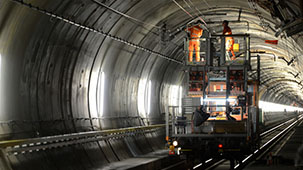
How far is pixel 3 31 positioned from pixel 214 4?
44.1 ft

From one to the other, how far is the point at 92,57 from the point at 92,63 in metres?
0.26

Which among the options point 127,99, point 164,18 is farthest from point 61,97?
point 164,18

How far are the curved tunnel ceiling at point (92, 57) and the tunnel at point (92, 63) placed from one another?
0.10ft

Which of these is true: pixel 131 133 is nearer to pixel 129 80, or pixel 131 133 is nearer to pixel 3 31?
pixel 129 80

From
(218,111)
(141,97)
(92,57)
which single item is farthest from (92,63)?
(141,97)

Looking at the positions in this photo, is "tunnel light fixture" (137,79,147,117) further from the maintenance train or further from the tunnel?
the maintenance train

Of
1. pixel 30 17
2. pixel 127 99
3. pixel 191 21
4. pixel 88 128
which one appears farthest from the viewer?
pixel 191 21

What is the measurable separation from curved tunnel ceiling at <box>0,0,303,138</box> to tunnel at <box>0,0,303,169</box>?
0.03 metres

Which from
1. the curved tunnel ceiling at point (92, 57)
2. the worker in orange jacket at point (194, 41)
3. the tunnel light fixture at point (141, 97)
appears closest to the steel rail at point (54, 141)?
the curved tunnel ceiling at point (92, 57)

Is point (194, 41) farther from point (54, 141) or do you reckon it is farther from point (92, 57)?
point (54, 141)

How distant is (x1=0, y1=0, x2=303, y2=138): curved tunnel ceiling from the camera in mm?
12078

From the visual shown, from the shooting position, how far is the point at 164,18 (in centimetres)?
2203

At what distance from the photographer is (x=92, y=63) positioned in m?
17.1

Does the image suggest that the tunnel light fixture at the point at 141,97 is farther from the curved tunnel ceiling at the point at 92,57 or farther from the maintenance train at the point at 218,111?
the maintenance train at the point at 218,111
